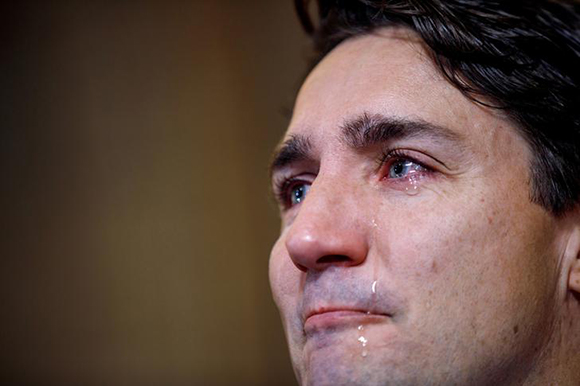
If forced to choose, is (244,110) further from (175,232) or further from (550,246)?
(550,246)

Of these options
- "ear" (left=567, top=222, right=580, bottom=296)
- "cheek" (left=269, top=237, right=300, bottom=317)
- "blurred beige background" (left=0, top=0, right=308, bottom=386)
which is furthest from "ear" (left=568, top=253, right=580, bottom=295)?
"blurred beige background" (left=0, top=0, right=308, bottom=386)

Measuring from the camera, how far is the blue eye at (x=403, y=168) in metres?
1.48

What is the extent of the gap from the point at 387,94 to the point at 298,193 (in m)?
0.39

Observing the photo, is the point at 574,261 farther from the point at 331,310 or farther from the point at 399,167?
the point at 331,310

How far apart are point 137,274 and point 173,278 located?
0.18m

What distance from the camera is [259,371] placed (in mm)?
3682

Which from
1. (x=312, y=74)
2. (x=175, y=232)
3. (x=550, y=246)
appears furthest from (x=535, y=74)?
(x=175, y=232)

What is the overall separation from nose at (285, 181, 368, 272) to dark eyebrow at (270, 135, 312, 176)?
0.60ft

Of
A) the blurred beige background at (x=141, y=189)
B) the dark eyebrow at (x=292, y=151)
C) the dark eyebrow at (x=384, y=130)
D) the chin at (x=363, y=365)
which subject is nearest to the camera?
the chin at (x=363, y=365)

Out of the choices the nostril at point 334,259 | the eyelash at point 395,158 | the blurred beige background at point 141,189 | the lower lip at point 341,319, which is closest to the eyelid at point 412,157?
the eyelash at point 395,158

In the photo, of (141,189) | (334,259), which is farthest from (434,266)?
(141,189)

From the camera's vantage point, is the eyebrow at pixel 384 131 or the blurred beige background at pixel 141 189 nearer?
the eyebrow at pixel 384 131

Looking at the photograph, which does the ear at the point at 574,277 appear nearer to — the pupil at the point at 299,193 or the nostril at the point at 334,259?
the nostril at the point at 334,259

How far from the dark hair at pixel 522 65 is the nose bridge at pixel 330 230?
35cm
